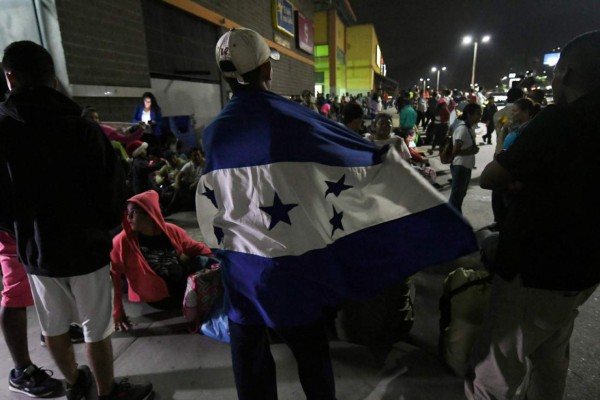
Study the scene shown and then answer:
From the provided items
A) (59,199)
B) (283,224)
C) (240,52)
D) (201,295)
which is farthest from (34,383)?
(240,52)

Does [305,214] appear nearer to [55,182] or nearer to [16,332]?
[55,182]

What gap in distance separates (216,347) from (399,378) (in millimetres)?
1350

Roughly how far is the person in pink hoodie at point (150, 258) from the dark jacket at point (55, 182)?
1.05 meters

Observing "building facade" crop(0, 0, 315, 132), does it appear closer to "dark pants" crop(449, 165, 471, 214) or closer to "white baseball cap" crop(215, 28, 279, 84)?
"white baseball cap" crop(215, 28, 279, 84)

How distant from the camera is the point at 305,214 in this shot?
57.6 inches

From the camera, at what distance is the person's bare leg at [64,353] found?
1.98 m

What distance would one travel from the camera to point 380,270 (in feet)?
5.48

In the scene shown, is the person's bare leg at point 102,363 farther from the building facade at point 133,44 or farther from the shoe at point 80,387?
the building facade at point 133,44

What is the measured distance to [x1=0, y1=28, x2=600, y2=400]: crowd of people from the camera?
4.71 feet

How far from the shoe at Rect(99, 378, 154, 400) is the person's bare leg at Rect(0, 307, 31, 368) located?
2.21ft

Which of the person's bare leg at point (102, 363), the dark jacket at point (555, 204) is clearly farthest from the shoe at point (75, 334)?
the dark jacket at point (555, 204)

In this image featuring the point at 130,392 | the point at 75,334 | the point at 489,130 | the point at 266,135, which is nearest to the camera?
the point at 266,135

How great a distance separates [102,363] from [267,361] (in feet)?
3.44

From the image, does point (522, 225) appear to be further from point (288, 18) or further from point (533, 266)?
point (288, 18)
